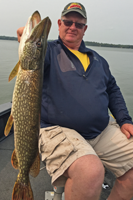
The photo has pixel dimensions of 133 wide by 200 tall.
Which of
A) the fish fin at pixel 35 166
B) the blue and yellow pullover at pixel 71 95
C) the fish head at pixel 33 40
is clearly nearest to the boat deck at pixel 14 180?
the fish fin at pixel 35 166

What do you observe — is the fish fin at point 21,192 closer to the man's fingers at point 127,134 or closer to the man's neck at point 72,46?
the man's fingers at point 127,134

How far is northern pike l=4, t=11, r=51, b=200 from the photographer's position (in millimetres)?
1360

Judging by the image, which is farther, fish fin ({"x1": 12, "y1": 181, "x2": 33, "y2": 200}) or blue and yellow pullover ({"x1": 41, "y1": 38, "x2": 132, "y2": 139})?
blue and yellow pullover ({"x1": 41, "y1": 38, "x2": 132, "y2": 139})

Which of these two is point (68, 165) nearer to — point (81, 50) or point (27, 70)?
point (27, 70)

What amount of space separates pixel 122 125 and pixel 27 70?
1.41 m

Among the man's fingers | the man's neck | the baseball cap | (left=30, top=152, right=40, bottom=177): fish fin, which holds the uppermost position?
the baseball cap

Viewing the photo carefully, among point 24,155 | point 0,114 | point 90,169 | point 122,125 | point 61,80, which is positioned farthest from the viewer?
point 0,114

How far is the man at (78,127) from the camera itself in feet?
4.49

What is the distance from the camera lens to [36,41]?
1388mm

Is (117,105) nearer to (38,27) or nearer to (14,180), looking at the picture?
(38,27)

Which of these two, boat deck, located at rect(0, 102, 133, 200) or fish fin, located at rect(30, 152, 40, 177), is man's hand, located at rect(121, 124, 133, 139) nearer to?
boat deck, located at rect(0, 102, 133, 200)

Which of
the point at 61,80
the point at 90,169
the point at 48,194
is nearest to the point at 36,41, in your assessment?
the point at 61,80

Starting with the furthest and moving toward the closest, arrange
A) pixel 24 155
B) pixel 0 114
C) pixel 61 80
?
1. pixel 0 114
2. pixel 61 80
3. pixel 24 155

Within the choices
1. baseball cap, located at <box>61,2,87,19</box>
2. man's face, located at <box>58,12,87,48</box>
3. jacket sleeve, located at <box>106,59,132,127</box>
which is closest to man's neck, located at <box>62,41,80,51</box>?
man's face, located at <box>58,12,87,48</box>
